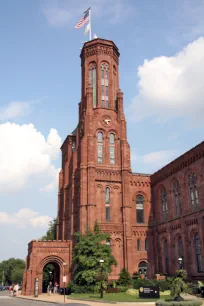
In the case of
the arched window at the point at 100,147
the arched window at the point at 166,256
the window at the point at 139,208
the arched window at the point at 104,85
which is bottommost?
the arched window at the point at 166,256

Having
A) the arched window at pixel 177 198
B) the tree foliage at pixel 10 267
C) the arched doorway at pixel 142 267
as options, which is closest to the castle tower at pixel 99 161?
the arched doorway at pixel 142 267

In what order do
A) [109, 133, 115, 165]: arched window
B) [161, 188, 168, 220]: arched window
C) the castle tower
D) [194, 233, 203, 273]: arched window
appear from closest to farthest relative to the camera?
[194, 233, 203, 273]: arched window, the castle tower, [161, 188, 168, 220]: arched window, [109, 133, 115, 165]: arched window

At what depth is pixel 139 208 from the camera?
168ft

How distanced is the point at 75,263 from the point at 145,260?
1082cm

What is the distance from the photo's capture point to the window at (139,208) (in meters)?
50.6

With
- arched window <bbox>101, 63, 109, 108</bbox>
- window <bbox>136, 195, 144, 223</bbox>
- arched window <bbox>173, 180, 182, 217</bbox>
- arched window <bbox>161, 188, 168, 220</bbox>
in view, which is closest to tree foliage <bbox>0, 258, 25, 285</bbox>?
window <bbox>136, 195, 144, 223</bbox>

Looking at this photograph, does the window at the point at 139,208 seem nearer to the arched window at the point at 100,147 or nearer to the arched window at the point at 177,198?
the arched window at the point at 177,198

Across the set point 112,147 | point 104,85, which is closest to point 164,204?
point 112,147

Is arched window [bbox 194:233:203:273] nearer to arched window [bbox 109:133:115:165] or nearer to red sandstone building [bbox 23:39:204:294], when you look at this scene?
red sandstone building [bbox 23:39:204:294]

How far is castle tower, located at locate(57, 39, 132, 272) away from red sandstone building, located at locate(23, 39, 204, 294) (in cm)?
13

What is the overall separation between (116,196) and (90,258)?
38.1 ft

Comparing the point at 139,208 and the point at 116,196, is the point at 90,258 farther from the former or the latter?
the point at 139,208

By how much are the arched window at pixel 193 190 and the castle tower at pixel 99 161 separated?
10263 millimetres

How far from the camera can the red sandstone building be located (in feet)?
138
